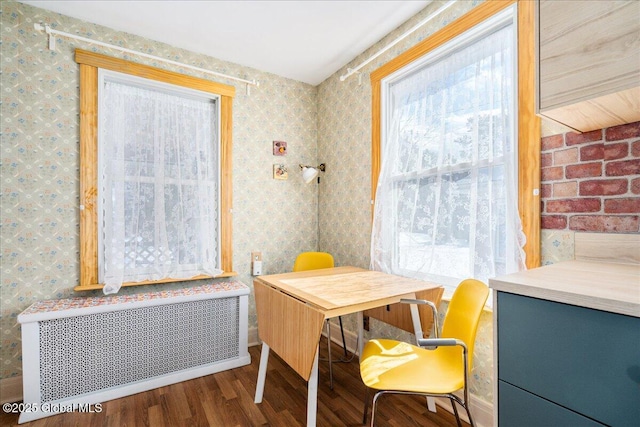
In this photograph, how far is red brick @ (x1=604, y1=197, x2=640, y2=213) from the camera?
119cm

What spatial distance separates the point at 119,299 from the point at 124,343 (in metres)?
0.31

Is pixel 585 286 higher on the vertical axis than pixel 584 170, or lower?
lower

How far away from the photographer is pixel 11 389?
200cm

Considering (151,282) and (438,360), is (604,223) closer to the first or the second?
(438,360)

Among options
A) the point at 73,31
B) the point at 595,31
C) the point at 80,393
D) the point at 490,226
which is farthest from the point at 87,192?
the point at 595,31

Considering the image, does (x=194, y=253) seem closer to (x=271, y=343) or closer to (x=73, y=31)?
(x=271, y=343)

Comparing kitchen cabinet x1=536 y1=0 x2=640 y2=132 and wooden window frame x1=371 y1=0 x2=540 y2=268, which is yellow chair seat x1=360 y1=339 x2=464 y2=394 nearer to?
wooden window frame x1=371 y1=0 x2=540 y2=268

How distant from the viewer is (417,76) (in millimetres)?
2203

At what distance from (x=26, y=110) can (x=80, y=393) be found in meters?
1.97

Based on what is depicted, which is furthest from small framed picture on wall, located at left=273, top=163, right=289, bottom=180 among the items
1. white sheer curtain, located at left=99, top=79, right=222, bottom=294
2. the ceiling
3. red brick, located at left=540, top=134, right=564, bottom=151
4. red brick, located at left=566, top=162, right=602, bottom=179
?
red brick, located at left=566, top=162, right=602, bottom=179

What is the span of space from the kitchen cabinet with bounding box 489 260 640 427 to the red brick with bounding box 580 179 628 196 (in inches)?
16.8

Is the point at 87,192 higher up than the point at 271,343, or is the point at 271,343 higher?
the point at 87,192

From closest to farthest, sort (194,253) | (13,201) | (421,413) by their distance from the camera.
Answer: (421,413) → (13,201) → (194,253)

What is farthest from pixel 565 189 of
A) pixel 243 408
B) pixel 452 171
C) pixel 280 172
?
pixel 280 172
